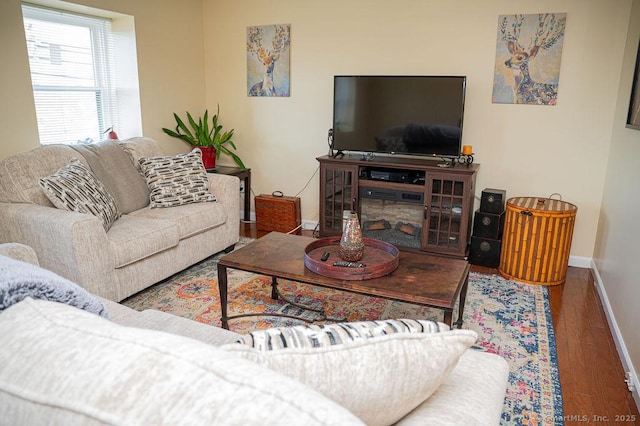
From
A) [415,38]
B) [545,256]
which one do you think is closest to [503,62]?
[415,38]

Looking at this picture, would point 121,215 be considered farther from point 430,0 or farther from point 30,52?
point 430,0

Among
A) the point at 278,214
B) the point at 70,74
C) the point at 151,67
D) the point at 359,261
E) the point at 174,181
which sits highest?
the point at 151,67

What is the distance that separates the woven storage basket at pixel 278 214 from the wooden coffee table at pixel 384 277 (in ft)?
5.74

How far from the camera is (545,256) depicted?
11.4 feet

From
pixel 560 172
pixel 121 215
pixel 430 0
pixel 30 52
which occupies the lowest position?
pixel 121 215

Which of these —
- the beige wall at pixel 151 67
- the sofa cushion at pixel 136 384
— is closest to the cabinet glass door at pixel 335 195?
Answer: the beige wall at pixel 151 67

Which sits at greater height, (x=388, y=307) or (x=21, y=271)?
(x=21, y=271)

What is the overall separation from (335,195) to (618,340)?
2422 millimetres

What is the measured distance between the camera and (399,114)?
405 centimetres

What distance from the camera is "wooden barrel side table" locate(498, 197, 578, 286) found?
3.44m

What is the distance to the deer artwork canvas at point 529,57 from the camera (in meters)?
3.71

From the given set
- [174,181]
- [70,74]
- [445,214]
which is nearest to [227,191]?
[174,181]

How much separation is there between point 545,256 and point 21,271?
339 cm

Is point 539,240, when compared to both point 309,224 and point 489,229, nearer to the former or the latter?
point 489,229
